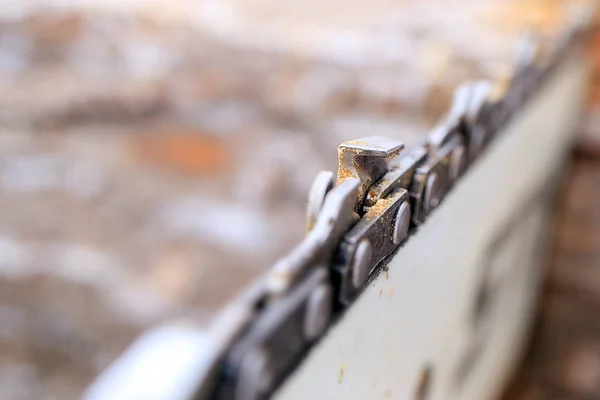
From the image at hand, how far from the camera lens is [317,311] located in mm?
399

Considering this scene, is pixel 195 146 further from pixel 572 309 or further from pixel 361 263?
pixel 361 263

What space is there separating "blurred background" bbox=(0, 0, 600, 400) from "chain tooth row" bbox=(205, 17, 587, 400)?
2.89 ft

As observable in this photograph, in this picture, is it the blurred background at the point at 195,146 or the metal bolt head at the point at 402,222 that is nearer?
the metal bolt head at the point at 402,222

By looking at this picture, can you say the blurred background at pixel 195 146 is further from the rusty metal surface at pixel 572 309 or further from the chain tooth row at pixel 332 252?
the chain tooth row at pixel 332 252

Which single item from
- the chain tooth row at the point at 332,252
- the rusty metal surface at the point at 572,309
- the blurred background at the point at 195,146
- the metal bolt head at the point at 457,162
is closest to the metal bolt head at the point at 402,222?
the chain tooth row at the point at 332,252

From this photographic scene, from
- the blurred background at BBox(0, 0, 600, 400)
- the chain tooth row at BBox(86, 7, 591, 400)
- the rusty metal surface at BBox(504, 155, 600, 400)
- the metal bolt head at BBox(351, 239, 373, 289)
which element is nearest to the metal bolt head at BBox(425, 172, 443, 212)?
the chain tooth row at BBox(86, 7, 591, 400)

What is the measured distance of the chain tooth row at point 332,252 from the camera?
36 cm

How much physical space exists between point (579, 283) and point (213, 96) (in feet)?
5.48

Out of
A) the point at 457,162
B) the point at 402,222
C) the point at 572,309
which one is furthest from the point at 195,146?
the point at 402,222

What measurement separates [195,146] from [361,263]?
2.32 meters

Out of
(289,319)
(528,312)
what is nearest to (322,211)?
(289,319)

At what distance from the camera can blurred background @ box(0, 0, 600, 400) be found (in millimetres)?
1760

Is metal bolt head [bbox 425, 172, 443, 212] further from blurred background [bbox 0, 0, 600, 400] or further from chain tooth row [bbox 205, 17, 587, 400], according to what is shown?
blurred background [bbox 0, 0, 600, 400]

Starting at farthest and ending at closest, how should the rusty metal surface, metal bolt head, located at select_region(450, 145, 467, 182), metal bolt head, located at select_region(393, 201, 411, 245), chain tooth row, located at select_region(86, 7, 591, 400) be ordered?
the rusty metal surface → metal bolt head, located at select_region(450, 145, 467, 182) → metal bolt head, located at select_region(393, 201, 411, 245) → chain tooth row, located at select_region(86, 7, 591, 400)
